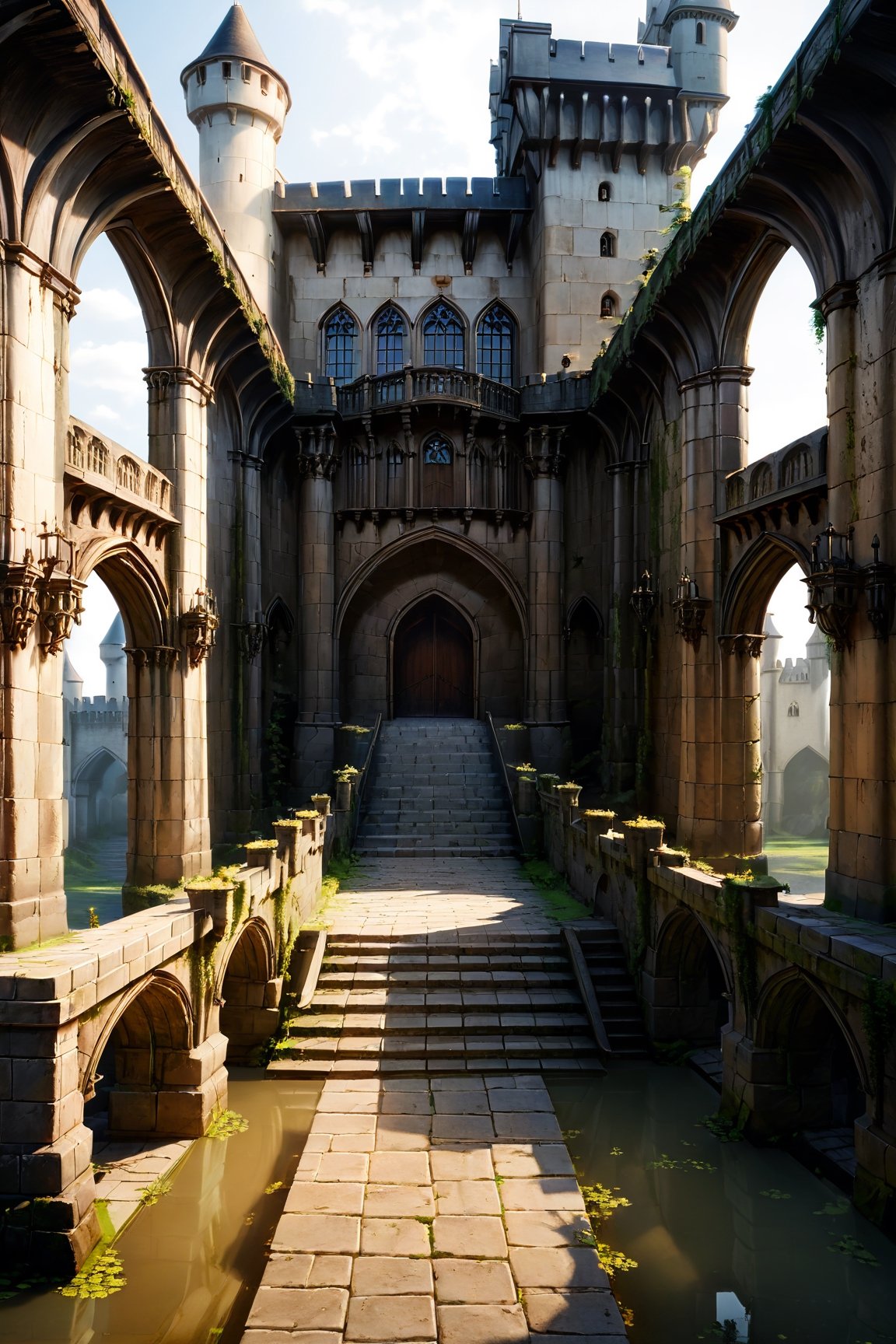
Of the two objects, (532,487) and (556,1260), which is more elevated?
(532,487)

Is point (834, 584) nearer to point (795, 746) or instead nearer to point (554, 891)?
point (554, 891)

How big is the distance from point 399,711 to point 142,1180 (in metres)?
18.4

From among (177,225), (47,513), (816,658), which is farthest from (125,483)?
(816,658)

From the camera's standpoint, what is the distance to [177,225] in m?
14.0

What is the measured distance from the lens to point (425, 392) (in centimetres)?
2450

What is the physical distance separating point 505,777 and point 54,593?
12.8 metres

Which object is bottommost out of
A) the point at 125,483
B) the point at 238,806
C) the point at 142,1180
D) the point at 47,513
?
the point at 142,1180

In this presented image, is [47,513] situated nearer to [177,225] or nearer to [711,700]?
[177,225]

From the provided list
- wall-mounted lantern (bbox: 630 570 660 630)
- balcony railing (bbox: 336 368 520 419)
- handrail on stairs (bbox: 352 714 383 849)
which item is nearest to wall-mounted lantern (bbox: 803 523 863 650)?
wall-mounted lantern (bbox: 630 570 660 630)

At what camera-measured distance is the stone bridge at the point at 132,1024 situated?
25.5 feet

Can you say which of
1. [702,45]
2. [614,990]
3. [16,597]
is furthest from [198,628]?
[702,45]

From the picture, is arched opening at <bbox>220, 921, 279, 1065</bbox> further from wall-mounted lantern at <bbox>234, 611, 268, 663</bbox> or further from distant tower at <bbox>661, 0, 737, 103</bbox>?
distant tower at <bbox>661, 0, 737, 103</bbox>

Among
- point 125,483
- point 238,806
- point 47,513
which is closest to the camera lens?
point 47,513

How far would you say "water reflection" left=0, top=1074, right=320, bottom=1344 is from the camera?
7148 millimetres
